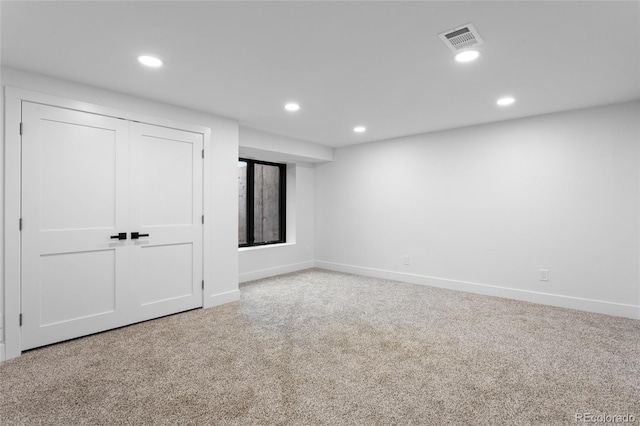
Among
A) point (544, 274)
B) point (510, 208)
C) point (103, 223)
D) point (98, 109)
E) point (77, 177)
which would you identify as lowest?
point (544, 274)

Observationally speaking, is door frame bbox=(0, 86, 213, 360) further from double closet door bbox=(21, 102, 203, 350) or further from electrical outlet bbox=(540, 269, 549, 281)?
electrical outlet bbox=(540, 269, 549, 281)

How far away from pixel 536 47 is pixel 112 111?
365 cm

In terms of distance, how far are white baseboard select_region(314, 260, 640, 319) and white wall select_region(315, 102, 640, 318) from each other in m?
0.01

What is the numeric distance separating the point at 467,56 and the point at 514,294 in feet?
10.4

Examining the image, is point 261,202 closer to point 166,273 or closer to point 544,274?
point 166,273

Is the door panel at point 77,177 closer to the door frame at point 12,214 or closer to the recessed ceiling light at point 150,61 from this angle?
the door frame at point 12,214

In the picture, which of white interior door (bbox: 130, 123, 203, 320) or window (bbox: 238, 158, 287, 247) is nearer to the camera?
white interior door (bbox: 130, 123, 203, 320)

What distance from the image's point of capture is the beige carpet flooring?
185 centimetres

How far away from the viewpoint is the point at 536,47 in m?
2.31

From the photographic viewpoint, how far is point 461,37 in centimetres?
217

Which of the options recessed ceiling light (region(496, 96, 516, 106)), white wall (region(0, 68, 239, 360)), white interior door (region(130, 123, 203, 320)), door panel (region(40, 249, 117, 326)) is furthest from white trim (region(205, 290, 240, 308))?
recessed ceiling light (region(496, 96, 516, 106))

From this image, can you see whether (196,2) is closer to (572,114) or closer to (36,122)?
(36,122)

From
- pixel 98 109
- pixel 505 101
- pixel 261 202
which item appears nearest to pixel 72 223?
Answer: pixel 98 109

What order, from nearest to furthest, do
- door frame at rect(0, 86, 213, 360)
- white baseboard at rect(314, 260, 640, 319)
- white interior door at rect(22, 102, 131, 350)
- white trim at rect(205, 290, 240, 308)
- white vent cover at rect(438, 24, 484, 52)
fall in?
white vent cover at rect(438, 24, 484, 52) → door frame at rect(0, 86, 213, 360) → white interior door at rect(22, 102, 131, 350) → white baseboard at rect(314, 260, 640, 319) → white trim at rect(205, 290, 240, 308)
